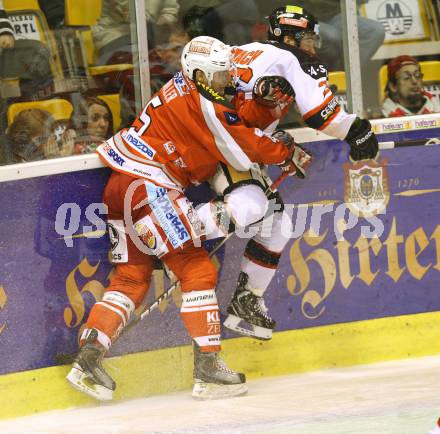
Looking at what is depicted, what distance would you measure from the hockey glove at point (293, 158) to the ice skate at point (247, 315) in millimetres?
523

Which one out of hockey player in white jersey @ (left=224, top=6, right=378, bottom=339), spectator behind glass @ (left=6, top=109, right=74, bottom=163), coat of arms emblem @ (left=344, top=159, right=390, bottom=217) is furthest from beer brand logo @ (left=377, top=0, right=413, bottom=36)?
spectator behind glass @ (left=6, top=109, right=74, bottom=163)

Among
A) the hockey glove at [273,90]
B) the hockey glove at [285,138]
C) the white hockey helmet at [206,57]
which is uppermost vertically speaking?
the white hockey helmet at [206,57]

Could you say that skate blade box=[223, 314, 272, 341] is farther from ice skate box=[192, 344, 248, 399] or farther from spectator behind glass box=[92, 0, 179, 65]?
spectator behind glass box=[92, 0, 179, 65]

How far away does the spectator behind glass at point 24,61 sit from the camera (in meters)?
5.23

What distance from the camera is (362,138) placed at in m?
5.49

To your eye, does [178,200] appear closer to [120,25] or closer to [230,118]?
[230,118]

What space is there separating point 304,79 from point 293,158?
36 cm

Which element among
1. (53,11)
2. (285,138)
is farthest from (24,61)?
(285,138)

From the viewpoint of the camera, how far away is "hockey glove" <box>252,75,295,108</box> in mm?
5375

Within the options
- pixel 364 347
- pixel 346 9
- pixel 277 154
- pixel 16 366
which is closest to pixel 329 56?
pixel 346 9

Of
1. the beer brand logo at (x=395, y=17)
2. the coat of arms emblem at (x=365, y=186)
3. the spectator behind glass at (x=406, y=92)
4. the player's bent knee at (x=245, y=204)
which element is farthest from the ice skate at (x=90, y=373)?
the beer brand logo at (x=395, y=17)

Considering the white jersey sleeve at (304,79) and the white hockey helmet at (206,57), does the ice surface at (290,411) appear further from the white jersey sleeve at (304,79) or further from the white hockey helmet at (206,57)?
the white hockey helmet at (206,57)

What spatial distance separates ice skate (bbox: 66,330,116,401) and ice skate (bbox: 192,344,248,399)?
40 centimetres

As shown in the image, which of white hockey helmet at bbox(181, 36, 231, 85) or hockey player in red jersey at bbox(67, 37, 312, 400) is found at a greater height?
white hockey helmet at bbox(181, 36, 231, 85)
